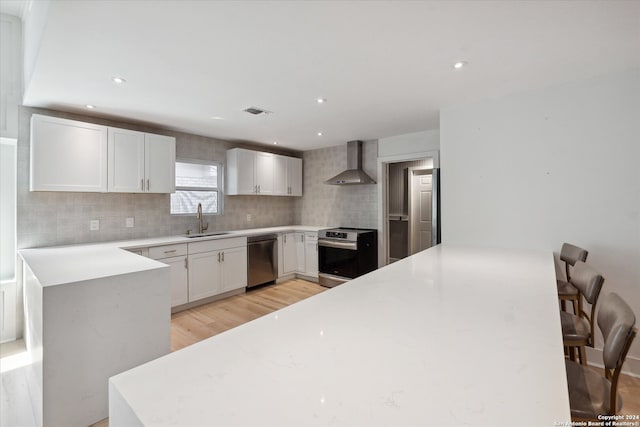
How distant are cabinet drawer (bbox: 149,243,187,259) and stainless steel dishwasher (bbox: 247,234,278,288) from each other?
96cm

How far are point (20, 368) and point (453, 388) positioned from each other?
3.30m

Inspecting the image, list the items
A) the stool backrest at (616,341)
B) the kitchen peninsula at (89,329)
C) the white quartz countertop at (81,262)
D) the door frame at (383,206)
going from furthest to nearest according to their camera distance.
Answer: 1. the door frame at (383,206)
2. the white quartz countertop at (81,262)
3. the kitchen peninsula at (89,329)
4. the stool backrest at (616,341)

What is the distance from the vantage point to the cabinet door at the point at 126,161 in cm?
321

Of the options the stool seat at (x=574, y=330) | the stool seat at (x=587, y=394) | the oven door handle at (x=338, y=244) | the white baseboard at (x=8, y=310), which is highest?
the oven door handle at (x=338, y=244)

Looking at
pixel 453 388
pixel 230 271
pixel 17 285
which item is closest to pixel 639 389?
pixel 453 388

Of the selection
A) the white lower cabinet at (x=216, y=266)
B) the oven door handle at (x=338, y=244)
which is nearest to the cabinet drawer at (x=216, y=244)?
the white lower cabinet at (x=216, y=266)

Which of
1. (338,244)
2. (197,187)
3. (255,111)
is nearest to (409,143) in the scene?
(338,244)

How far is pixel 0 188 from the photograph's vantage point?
2924 millimetres

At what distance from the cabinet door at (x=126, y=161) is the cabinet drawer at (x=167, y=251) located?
711mm

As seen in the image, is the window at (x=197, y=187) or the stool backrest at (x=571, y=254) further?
the window at (x=197, y=187)

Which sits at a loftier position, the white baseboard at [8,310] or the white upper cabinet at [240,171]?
the white upper cabinet at [240,171]

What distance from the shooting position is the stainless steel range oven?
4305mm

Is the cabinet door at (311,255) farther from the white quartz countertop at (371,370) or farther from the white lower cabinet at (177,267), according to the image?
the white quartz countertop at (371,370)

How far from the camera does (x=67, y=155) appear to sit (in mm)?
2920
